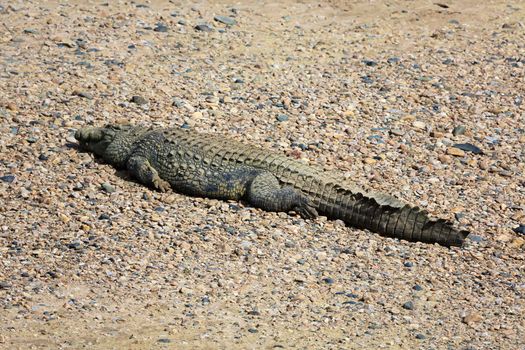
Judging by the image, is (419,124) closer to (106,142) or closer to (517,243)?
(517,243)

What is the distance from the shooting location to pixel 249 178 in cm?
Result: 998

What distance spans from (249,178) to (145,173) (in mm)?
1114

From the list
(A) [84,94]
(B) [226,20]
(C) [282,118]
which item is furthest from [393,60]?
(A) [84,94]

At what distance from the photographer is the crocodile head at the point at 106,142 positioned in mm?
10539

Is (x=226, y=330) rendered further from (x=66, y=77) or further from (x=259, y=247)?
(x=66, y=77)

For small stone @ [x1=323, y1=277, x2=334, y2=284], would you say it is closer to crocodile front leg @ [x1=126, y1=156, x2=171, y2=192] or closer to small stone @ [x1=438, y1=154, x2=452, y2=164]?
crocodile front leg @ [x1=126, y1=156, x2=171, y2=192]

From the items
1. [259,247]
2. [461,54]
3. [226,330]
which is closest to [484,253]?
[259,247]

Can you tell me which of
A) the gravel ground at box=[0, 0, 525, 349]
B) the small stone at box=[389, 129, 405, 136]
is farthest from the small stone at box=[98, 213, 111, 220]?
the small stone at box=[389, 129, 405, 136]

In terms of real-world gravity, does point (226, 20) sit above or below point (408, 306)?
above

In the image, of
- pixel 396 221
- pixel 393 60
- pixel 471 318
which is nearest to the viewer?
pixel 471 318

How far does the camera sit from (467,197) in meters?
10.3

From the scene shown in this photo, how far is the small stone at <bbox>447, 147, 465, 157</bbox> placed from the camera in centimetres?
1122

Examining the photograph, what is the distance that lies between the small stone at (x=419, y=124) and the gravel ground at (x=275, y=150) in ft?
0.13

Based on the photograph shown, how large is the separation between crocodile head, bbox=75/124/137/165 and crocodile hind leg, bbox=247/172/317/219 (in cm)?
158
